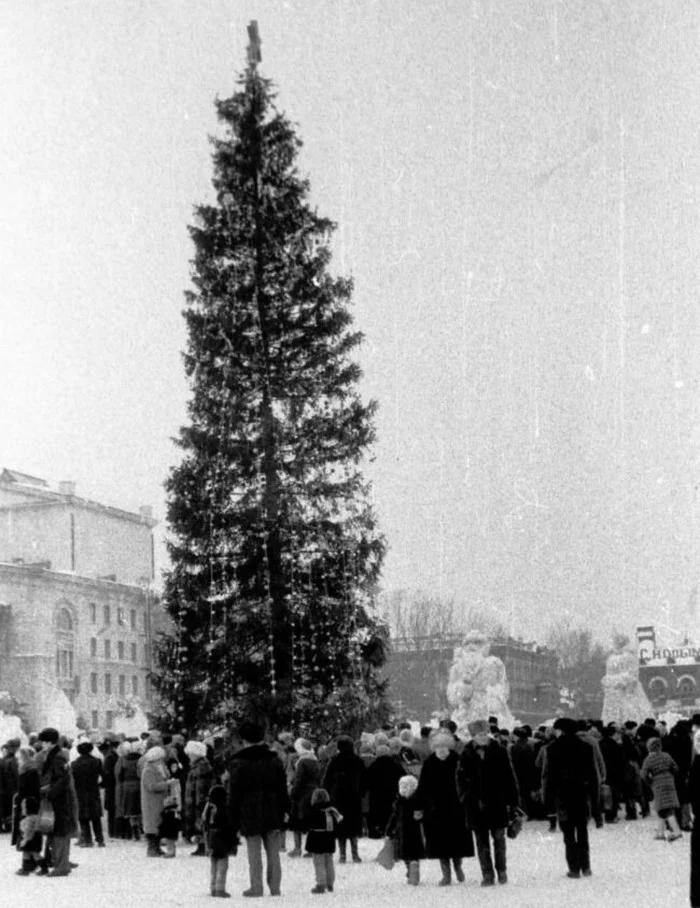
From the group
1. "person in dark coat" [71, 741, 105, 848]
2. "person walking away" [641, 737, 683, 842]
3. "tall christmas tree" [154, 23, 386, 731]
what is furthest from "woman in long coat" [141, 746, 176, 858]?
"tall christmas tree" [154, 23, 386, 731]

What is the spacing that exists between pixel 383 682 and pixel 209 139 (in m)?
12.1

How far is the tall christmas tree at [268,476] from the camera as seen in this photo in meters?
25.8

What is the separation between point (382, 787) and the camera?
1577 cm

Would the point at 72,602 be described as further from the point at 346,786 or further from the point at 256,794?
the point at 256,794

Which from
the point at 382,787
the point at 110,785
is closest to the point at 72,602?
the point at 110,785

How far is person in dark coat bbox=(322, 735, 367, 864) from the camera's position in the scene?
599 inches

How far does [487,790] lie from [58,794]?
4.45 meters

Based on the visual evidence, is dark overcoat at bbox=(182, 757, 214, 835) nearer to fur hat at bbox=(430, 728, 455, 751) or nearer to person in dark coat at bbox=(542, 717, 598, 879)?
fur hat at bbox=(430, 728, 455, 751)

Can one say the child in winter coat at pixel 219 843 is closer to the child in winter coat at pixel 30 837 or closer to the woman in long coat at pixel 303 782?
the child in winter coat at pixel 30 837

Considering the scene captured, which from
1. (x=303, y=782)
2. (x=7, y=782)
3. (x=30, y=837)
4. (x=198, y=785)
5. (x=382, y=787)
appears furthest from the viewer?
(x=7, y=782)

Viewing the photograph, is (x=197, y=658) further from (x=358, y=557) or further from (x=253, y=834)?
(x=253, y=834)

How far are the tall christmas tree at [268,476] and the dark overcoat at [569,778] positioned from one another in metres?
12.3

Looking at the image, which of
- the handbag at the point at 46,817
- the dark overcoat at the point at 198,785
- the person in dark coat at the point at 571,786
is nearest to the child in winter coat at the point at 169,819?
the dark overcoat at the point at 198,785

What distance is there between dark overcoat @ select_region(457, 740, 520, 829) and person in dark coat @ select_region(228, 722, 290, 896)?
6.38ft
